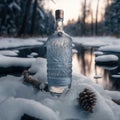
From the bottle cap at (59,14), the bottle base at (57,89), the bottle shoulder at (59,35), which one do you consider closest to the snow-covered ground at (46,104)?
the bottle base at (57,89)

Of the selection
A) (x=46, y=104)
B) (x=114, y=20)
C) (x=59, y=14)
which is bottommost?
(x=46, y=104)

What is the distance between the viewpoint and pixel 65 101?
9.20ft

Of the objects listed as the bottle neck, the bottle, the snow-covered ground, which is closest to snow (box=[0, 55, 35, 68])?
the snow-covered ground

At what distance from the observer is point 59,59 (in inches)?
123

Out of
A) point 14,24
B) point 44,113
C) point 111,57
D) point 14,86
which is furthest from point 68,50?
point 14,24

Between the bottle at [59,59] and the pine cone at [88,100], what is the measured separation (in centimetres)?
31

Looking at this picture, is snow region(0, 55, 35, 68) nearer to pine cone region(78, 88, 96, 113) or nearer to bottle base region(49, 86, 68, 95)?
bottle base region(49, 86, 68, 95)

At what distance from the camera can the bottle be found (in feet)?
9.76

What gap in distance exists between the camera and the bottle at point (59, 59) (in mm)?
2975

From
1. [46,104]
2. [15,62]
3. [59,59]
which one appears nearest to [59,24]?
[59,59]

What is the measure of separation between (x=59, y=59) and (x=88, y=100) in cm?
61

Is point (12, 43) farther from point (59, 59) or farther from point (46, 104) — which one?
point (46, 104)

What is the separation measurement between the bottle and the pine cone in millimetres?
306

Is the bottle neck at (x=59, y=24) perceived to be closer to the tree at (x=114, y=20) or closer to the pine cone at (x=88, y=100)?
the pine cone at (x=88, y=100)
